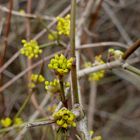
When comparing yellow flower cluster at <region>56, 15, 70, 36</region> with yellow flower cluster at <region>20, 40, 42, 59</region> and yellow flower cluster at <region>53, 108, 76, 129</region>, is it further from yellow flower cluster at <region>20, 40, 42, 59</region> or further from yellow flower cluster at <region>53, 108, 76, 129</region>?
yellow flower cluster at <region>53, 108, 76, 129</region>

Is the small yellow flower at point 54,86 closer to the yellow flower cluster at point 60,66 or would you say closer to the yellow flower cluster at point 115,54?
the yellow flower cluster at point 60,66

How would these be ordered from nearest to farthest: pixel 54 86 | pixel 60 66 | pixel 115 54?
1. pixel 60 66
2. pixel 54 86
3. pixel 115 54

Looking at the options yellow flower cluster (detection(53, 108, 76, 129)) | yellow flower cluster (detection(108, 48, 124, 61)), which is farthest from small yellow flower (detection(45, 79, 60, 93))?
yellow flower cluster (detection(108, 48, 124, 61))

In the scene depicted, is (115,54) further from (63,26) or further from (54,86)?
(54,86)

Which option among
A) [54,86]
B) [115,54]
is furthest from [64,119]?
[115,54]

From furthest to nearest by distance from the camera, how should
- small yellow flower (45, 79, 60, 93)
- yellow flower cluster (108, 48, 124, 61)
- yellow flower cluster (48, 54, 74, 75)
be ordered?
yellow flower cluster (108, 48, 124, 61)
small yellow flower (45, 79, 60, 93)
yellow flower cluster (48, 54, 74, 75)

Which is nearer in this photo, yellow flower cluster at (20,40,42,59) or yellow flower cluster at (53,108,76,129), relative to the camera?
yellow flower cluster at (53,108,76,129)

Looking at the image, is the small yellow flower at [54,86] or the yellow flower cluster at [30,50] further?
the yellow flower cluster at [30,50]

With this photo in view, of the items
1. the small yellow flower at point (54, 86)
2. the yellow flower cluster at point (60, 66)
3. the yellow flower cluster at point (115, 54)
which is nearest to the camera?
the yellow flower cluster at point (60, 66)

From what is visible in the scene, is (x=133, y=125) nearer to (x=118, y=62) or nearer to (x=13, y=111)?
(x=13, y=111)

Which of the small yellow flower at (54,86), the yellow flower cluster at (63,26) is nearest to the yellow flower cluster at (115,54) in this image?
the yellow flower cluster at (63,26)

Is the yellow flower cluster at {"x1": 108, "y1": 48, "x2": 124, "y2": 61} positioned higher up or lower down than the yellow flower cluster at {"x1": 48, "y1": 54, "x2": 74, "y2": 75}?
higher up

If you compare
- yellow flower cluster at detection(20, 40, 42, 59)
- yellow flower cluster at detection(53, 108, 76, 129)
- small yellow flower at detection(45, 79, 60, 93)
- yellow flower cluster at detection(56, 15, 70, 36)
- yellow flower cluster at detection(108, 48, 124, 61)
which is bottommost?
yellow flower cluster at detection(53, 108, 76, 129)
